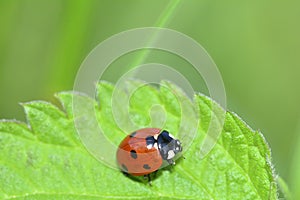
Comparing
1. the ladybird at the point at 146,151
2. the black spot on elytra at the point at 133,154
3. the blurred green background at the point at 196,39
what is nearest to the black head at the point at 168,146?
the ladybird at the point at 146,151

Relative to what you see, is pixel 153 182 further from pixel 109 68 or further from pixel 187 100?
pixel 109 68

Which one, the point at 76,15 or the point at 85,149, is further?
the point at 76,15

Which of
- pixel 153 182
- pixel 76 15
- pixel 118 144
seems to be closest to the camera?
pixel 153 182

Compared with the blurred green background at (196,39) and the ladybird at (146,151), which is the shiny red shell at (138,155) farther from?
the blurred green background at (196,39)

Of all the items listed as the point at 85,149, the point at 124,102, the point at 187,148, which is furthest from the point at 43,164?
the point at 187,148

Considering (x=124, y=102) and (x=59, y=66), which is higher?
Answer: (x=59, y=66)

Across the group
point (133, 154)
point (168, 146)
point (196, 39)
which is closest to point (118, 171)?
point (133, 154)
